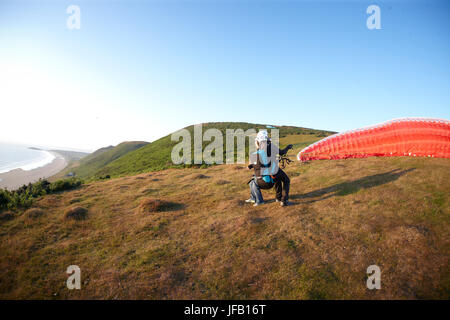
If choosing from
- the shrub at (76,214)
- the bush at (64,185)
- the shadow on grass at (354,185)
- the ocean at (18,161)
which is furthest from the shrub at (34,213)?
the ocean at (18,161)

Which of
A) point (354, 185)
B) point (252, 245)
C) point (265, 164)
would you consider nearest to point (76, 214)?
point (252, 245)

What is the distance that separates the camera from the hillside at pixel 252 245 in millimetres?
4016

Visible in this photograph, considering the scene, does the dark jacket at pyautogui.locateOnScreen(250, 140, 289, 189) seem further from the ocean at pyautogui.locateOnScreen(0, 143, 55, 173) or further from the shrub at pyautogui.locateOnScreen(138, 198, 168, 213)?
the ocean at pyautogui.locateOnScreen(0, 143, 55, 173)

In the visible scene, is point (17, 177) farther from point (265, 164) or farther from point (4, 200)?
point (265, 164)

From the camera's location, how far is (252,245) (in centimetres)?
536

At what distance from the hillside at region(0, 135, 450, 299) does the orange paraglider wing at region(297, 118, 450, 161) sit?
A: 2.92 ft

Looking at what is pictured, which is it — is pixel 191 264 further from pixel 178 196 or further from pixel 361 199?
pixel 361 199

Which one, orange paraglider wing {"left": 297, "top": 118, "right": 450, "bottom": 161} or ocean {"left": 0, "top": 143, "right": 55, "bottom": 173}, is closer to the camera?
orange paraglider wing {"left": 297, "top": 118, "right": 450, "bottom": 161}

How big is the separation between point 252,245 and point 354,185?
6.04m

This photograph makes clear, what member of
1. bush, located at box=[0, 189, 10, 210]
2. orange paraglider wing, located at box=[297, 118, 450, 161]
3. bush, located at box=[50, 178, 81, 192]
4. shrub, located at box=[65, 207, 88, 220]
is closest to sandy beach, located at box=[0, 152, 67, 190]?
bush, located at box=[50, 178, 81, 192]

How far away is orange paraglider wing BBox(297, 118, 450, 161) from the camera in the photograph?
930 cm

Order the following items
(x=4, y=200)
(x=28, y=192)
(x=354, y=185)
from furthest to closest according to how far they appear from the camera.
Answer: (x=28, y=192), (x=4, y=200), (x=354, y=185)

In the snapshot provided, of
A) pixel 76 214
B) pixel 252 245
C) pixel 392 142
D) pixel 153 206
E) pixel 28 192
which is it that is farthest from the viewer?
pixel 28 192
